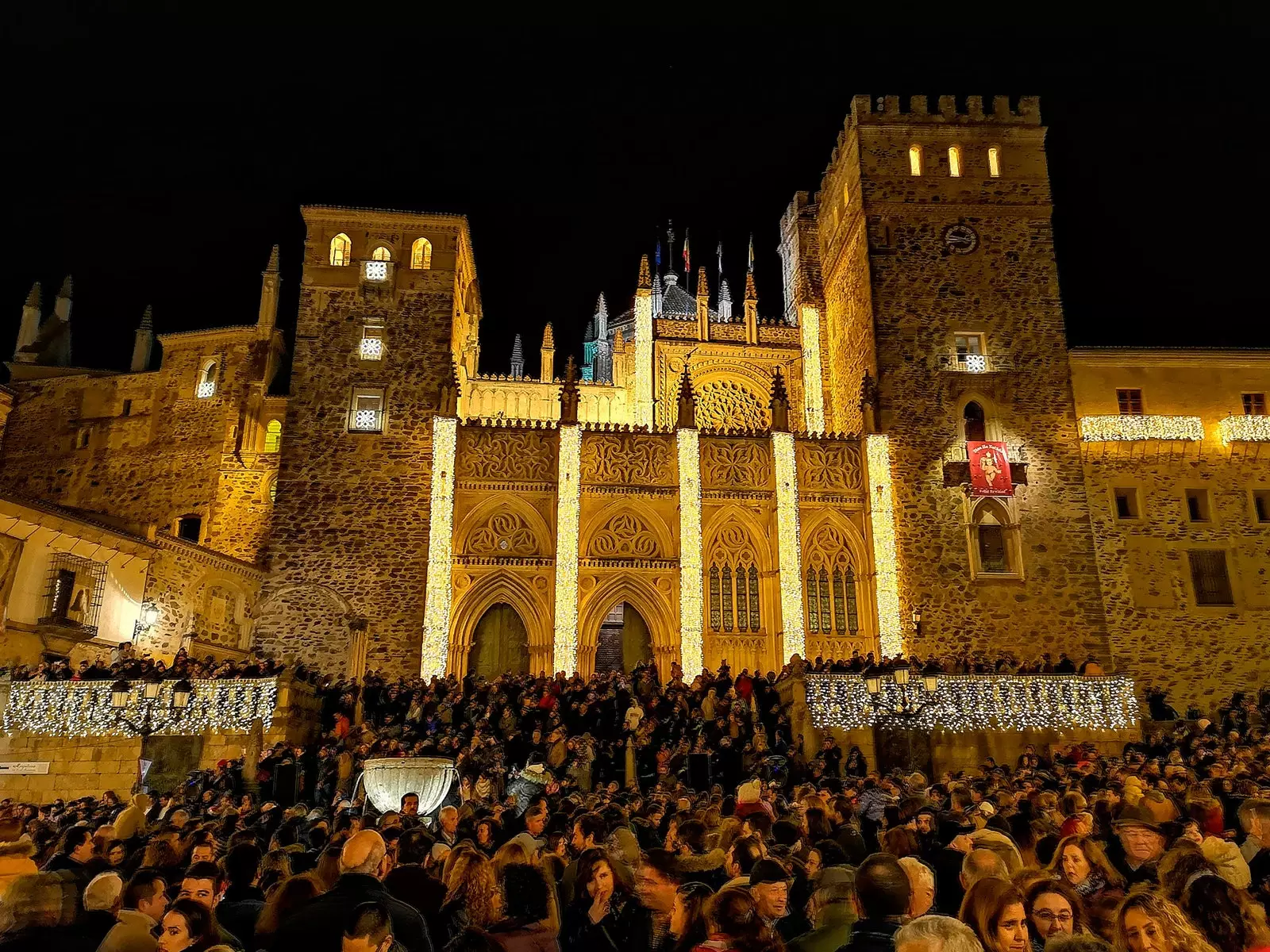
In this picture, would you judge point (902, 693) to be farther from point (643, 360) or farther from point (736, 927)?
point (643, 360)

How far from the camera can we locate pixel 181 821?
393 inches

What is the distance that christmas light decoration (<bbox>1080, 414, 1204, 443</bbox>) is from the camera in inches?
1244

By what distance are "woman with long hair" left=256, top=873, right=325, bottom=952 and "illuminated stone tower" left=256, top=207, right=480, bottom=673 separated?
23.1 meters

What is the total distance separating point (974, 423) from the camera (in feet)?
105

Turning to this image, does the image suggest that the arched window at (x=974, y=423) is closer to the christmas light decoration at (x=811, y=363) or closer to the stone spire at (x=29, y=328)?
the christmas light decoration at (x=811, y=363)

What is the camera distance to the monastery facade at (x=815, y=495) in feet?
95.5

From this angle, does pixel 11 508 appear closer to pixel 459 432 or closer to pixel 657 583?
pixel 459 432

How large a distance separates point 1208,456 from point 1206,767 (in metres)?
20.6

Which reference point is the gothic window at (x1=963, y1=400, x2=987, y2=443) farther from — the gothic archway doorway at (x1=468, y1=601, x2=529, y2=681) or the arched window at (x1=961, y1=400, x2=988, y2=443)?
the gothic archway doorway at (x1=468, y1=601, x2=529, y2=681)

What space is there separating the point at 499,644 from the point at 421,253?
1216 cm

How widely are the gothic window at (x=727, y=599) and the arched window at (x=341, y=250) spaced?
47.7 ft

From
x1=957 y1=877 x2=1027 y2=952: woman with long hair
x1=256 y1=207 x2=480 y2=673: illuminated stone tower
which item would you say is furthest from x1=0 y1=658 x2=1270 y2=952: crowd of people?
x1=256 y1=207 x2=480 y2=673: illuminated stone tower

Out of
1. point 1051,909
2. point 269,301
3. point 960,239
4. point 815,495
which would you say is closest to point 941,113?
point 960,239

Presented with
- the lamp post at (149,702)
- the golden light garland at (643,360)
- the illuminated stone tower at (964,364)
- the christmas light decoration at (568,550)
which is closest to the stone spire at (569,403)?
the christmas light decoration at (568,550)
